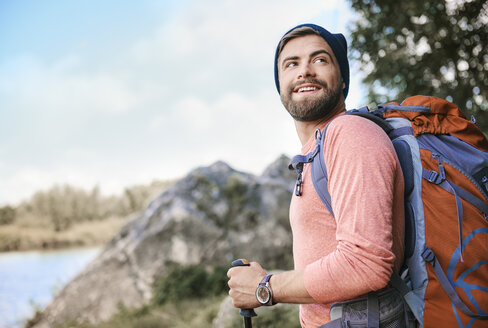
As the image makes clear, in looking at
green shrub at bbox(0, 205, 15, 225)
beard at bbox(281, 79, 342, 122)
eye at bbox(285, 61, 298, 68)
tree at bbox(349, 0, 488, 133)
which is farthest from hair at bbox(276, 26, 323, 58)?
green shrub at bbox(0, 205, 15, 225)

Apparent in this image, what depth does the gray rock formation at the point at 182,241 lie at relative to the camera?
308 inches

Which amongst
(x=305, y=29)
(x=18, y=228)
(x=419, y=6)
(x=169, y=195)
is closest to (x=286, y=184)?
(x=169, y=195)

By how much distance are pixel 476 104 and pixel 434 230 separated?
17.4ft

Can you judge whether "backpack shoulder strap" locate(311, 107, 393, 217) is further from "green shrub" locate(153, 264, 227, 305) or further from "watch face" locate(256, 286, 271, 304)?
"green shrub" locate(153, 264, 227, 305)

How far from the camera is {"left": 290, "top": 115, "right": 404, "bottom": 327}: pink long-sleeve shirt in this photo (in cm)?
106

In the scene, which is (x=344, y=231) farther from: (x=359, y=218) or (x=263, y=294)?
(x=263, y=294)

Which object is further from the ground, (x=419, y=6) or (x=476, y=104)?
(x=419, y=6)

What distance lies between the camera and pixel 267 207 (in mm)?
9031

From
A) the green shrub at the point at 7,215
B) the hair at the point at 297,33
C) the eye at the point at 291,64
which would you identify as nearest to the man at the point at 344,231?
the eye at the point at 291,64

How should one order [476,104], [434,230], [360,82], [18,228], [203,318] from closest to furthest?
1. [434,230]
2. [476,104]
3. [203,318]
4. [360,82]
5. [18,228]

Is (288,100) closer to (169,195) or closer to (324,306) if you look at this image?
(324,306)

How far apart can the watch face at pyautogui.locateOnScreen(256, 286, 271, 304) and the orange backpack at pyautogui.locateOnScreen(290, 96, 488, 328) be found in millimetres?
391

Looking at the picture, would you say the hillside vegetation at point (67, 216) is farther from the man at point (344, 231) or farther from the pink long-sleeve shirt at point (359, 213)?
the pink long-sleeve shirt at point (359, 213)

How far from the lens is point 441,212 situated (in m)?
1.15
